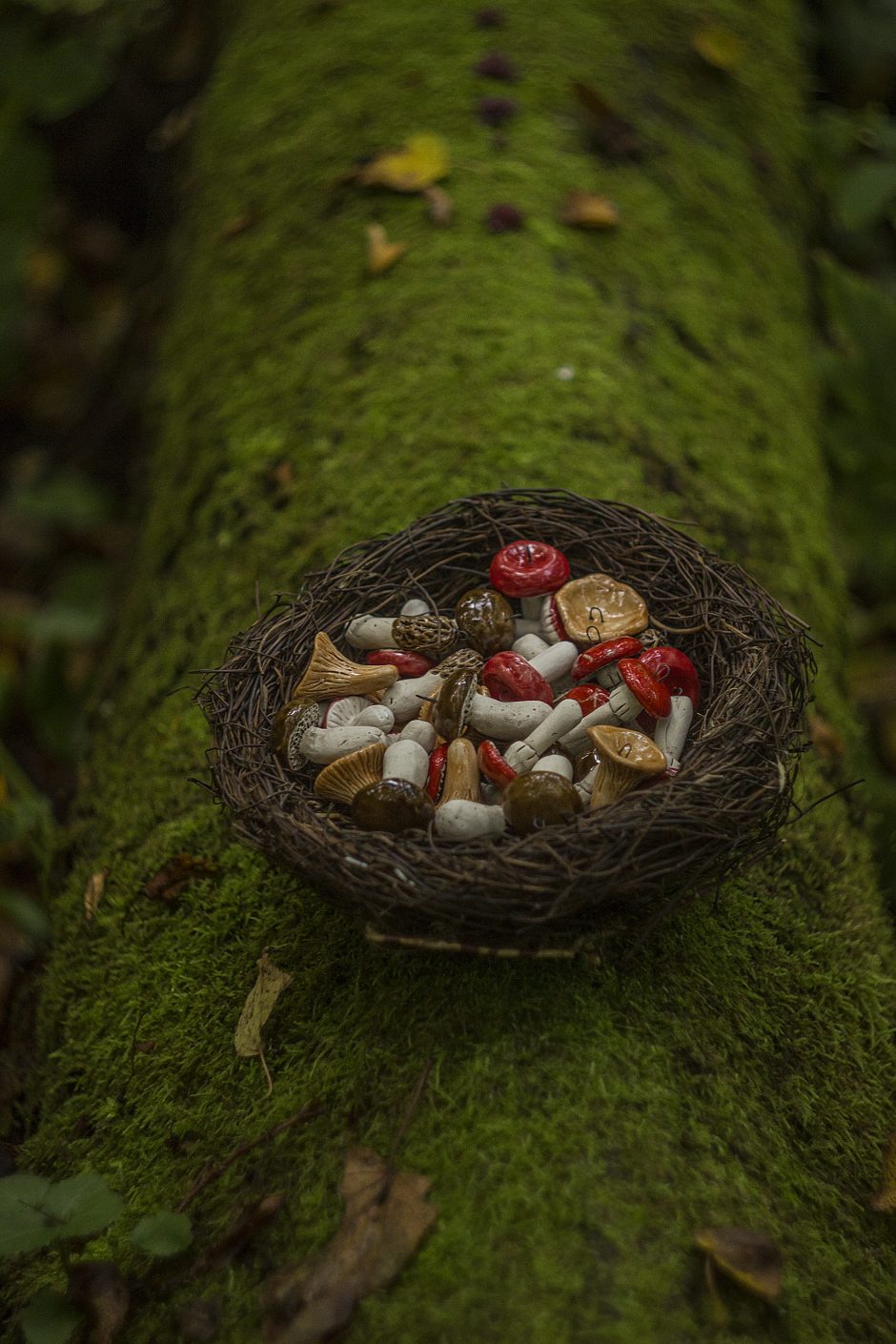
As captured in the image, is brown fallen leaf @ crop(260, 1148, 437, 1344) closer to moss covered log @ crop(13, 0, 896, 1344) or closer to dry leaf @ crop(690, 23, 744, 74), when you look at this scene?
moss covered log @ crop(13, 0, 896, 1344)

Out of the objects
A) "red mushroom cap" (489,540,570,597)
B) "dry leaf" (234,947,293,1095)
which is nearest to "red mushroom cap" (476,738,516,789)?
"red mushroom cap" (489,540,570,597)

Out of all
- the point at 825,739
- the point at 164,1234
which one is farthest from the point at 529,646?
the point at 164,1234

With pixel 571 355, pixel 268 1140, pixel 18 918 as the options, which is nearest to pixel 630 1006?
pixel 268 1140

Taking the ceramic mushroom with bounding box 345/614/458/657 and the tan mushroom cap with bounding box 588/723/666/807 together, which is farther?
the ceramic mushroom with bounding box 345/614/458/657

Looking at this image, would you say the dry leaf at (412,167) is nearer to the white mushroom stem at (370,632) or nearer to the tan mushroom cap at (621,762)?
the white mushroom stem at (370,632)

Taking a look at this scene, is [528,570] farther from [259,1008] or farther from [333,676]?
[259,1008]

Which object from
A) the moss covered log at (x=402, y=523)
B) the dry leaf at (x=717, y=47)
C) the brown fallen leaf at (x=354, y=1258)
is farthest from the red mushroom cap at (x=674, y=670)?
the dry leaf at (x=717, y=47)
